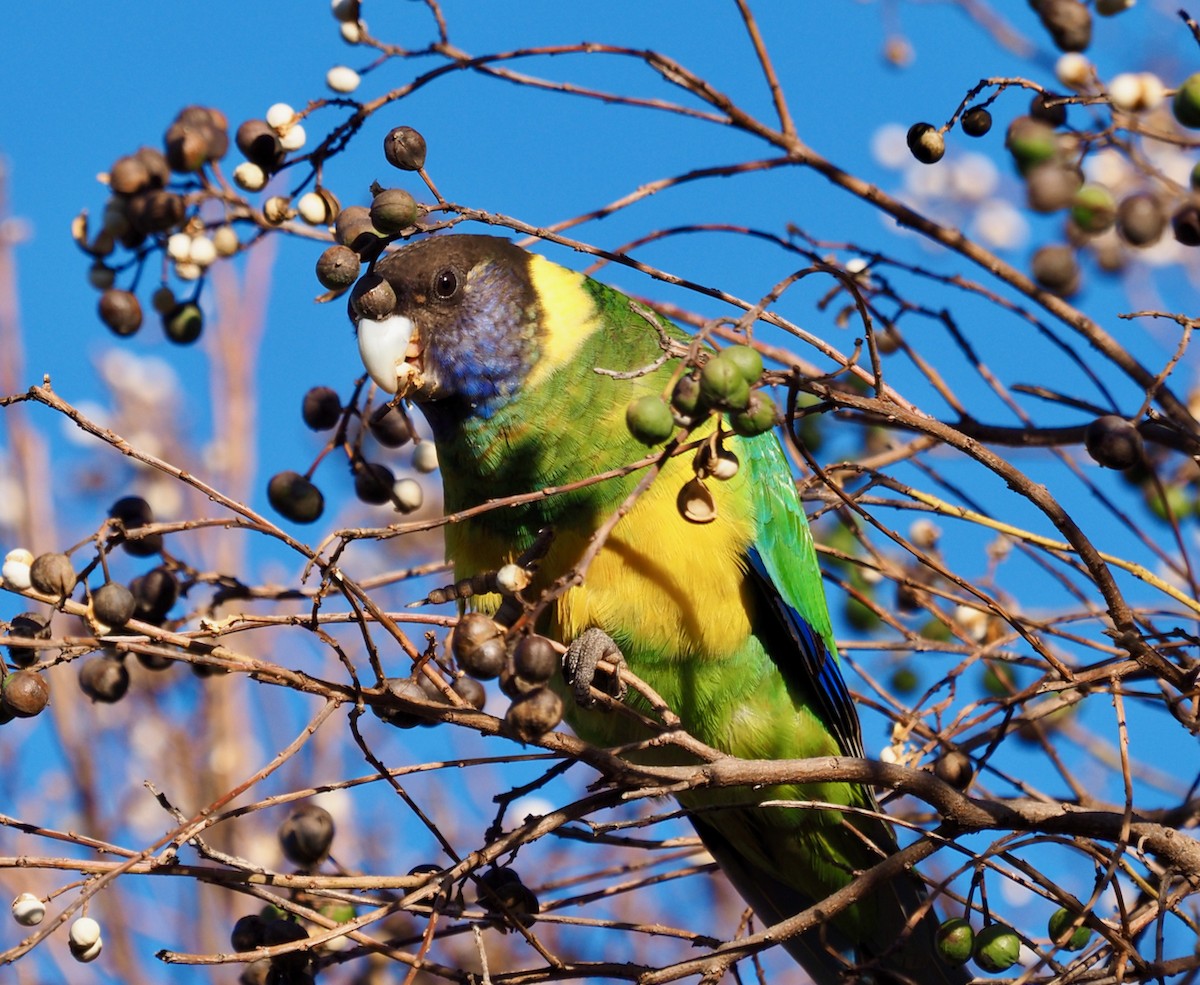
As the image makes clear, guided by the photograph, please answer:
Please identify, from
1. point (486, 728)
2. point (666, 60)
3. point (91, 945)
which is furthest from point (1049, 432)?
point (91, 945)

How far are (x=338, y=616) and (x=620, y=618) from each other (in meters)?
1.08

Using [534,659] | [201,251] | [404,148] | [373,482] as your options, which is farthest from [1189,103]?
[201,251]

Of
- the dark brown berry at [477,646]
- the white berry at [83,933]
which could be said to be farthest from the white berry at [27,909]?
the dark brown berry at [477,646]

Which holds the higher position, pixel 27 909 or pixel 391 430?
pixel 391 430

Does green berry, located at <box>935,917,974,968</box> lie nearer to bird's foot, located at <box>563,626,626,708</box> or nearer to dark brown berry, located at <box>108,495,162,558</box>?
bird's foot, located at <box>563,626,626,708</box>

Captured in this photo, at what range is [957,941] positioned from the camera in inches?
92.7

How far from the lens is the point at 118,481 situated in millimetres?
6145

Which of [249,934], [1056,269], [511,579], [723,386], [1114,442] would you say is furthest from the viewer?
[1056,269]

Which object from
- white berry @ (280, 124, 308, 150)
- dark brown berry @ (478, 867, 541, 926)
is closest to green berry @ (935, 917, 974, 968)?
dark brown berry @ (478, 867, 541, 926)

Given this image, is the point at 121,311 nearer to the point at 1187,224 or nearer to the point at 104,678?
the point at 104,678

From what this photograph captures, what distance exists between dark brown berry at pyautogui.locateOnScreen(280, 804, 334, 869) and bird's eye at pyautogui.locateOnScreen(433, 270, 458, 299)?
4.18 ft

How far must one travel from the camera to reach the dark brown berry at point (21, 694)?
7.22 ft

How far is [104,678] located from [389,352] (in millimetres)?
957

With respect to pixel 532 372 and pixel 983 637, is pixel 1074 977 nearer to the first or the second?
pixel 983 637
